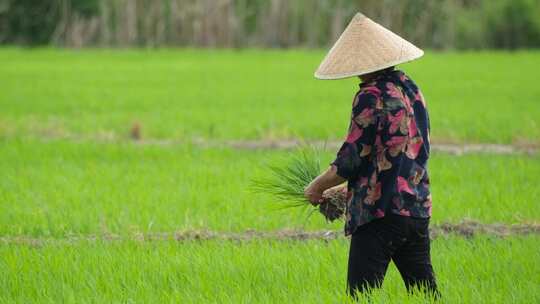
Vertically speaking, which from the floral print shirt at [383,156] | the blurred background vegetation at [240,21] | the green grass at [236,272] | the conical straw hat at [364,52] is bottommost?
the blurred background vegetation at [240,21]

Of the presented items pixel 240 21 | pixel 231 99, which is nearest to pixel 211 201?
pixel 231 99

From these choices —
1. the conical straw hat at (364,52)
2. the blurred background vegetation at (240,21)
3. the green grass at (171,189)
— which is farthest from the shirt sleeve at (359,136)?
the blurred background vegetation at (240,21)

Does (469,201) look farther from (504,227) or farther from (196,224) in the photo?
(196,224)

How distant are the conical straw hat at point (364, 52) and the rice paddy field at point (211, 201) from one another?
2.93 ft

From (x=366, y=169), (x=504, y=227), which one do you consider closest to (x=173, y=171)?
(x=504, y=227)

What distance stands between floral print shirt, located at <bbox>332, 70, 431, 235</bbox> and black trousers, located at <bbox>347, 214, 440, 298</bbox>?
40 mm

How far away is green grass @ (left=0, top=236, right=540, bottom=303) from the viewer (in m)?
3.96

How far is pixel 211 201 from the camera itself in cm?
662

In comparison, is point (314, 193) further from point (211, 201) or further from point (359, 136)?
point (211, 201)

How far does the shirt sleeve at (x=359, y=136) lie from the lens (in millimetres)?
3248

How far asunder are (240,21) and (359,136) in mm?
52051

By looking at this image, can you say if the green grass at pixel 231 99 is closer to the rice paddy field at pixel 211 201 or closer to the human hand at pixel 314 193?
the rice paddy field at pixel 211 201

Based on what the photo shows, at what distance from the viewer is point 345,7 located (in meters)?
57.3

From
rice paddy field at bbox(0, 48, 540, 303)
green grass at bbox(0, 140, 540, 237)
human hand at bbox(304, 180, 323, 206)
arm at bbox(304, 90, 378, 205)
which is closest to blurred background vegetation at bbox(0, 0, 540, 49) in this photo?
rice paddy field at bbox(0, 48, 540, 303)
